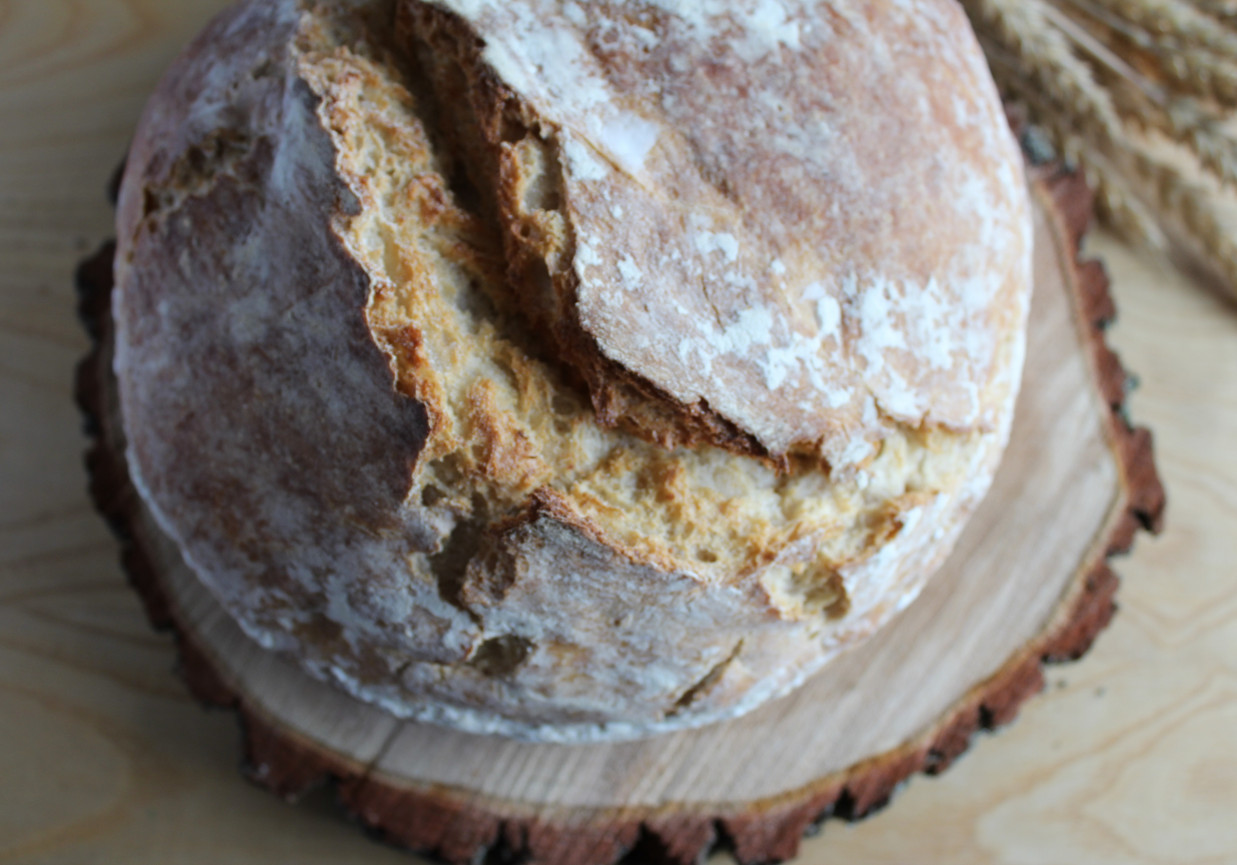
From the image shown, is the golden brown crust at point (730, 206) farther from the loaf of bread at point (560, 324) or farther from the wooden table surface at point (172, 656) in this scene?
the wooden table surface at point (172, 656)

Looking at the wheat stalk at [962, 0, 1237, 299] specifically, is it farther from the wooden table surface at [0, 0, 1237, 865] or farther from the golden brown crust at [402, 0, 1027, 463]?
the golden brown crust at [402, 0, 1027, 463]

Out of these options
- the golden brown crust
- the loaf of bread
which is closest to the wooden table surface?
the loaf of bread

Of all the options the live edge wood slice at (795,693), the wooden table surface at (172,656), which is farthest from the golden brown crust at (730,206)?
the wooden table surface at (172,656)

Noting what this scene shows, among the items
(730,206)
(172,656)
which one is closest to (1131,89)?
(730,206)

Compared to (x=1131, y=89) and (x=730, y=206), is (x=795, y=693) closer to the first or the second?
(x=730, y=206)

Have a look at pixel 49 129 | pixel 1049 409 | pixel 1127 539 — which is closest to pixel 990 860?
pixel 1127 539

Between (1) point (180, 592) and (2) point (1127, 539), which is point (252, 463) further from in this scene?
(2) point (1127, 539)
